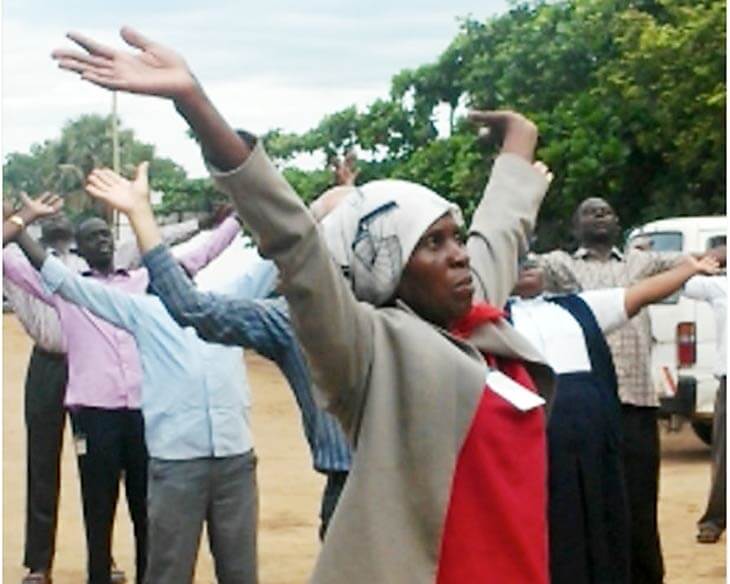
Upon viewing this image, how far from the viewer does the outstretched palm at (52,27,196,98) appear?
307 centimetres

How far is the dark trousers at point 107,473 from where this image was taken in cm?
895

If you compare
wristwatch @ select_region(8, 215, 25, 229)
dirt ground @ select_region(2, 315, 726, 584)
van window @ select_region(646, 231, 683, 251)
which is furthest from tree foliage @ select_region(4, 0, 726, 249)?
wristwatch @ select_region(8, 215, 25, 229)

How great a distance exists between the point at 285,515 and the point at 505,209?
8.48 meters

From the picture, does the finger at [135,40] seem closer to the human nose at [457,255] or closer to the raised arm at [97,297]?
the human nose at [457,255]

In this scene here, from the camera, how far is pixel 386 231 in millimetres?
3443

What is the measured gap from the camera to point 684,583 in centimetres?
948

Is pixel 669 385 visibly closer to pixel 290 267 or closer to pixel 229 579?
pixel 229 579

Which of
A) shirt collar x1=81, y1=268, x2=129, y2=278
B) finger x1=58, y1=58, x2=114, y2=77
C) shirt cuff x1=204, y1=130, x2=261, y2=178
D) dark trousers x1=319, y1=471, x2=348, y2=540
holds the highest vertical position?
finger x1=58, y1=58, x2=114, y2=77

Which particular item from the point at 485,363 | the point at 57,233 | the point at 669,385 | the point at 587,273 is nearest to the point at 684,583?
the point at 587,273

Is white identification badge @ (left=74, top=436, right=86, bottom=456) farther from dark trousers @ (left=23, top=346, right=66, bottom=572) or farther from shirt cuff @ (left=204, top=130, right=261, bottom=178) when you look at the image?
shirt cuff @ (left=204, top=130, right=261, bottom=178)

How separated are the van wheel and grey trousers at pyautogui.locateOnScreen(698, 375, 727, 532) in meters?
3.51

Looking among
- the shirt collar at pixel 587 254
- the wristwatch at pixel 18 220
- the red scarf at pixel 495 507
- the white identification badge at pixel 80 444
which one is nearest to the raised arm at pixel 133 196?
the red scarf at pixel 495 507

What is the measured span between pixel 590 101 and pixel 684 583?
47.0 feet

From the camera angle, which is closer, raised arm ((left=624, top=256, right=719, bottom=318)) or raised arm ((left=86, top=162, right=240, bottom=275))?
raised arm ((left=86, top=162, right=240, bottom=275))
